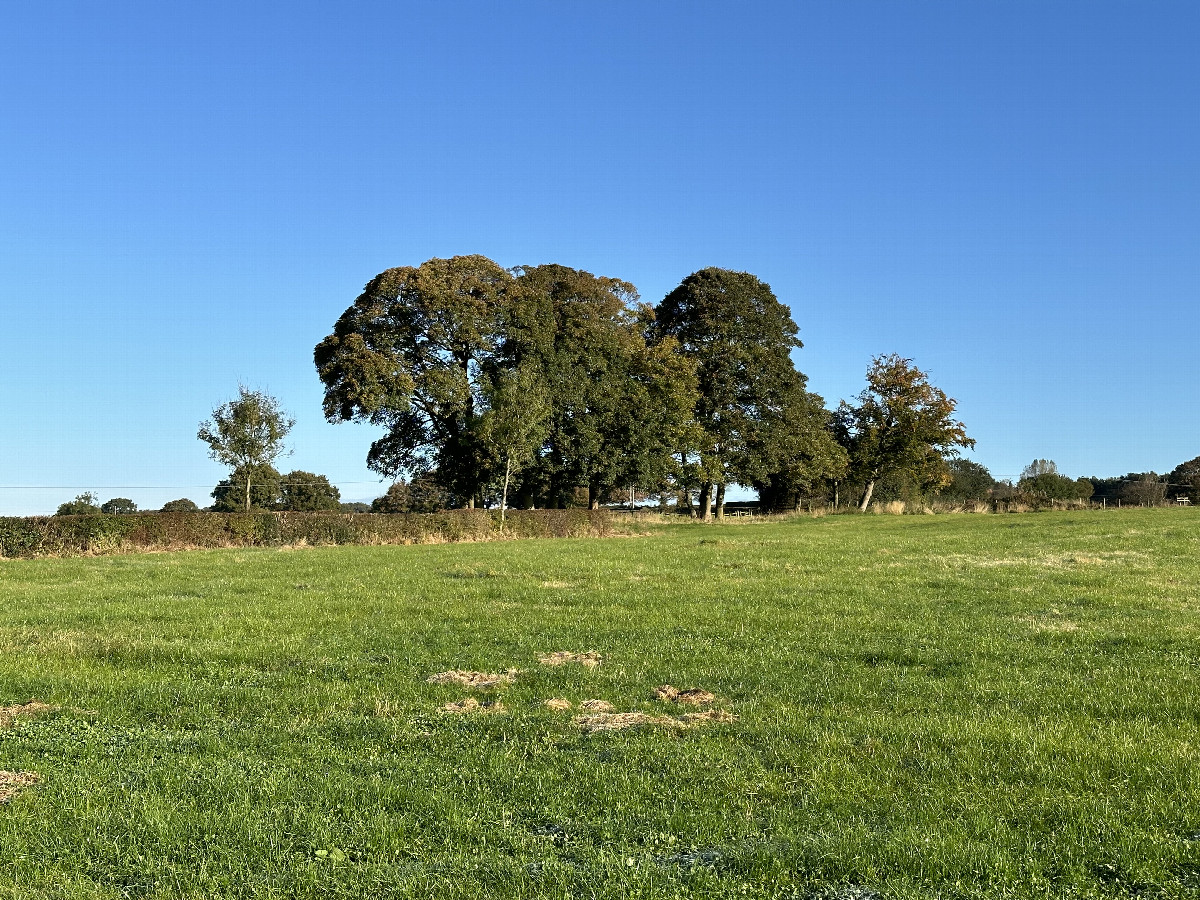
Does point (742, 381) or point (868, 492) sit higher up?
point (742, 381)

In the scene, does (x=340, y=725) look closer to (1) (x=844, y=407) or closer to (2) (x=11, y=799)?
(2) (x=11, y=799)

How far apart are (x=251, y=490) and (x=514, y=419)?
868 inches

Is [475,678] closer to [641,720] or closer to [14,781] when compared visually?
[641,720]

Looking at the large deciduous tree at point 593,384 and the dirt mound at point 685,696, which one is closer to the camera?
the dirt mound at point 685,696

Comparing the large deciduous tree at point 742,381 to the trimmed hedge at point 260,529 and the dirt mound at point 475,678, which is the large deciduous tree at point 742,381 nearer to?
the trimmed hedge at point 260,529

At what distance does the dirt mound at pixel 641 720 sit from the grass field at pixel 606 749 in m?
0.13

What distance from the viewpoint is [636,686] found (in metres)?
8.91

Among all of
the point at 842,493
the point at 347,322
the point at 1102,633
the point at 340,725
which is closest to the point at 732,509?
the point at 842,493

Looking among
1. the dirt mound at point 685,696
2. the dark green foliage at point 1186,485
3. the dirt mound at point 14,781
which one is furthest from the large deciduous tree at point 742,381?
the dirt mound at point 14,781

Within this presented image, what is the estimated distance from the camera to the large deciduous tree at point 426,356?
136 feet

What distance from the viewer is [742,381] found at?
52531 mm

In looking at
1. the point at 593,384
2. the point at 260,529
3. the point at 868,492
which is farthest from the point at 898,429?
the point at 260,529

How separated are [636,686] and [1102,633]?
701 centimetres

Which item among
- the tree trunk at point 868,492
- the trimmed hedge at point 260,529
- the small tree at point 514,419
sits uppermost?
the small tree at point 514,419
